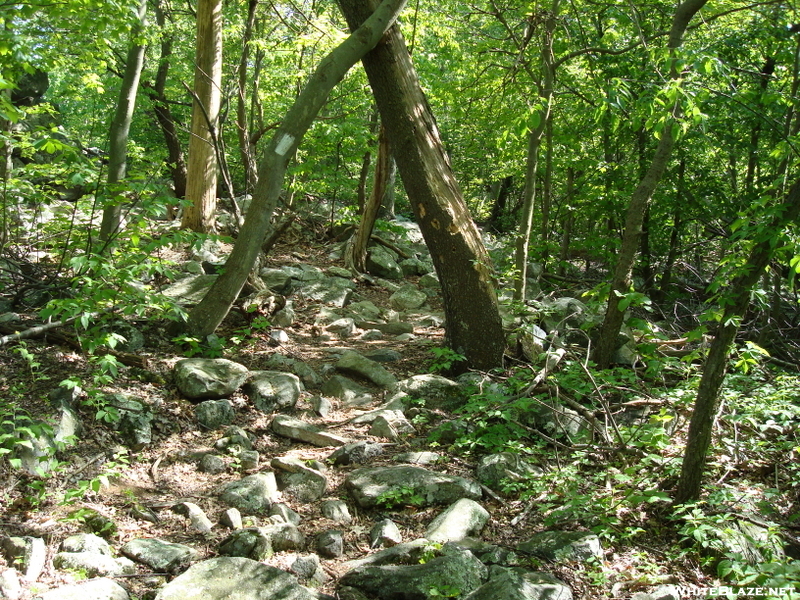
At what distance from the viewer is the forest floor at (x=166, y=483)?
10.0 ft

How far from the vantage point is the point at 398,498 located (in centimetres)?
390

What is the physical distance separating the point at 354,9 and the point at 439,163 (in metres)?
1.81

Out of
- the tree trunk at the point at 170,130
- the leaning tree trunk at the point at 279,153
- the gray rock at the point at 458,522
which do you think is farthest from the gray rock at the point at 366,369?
the tree trunk at the point at 170,130

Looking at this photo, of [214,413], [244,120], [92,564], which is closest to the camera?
[92,564]

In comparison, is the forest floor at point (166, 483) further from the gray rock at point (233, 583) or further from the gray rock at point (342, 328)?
the gray rock at point (342, 328)

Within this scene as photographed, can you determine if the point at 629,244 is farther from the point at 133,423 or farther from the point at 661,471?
the point at 133,423

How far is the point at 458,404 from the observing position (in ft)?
18.6

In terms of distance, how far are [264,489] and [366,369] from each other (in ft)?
8.19

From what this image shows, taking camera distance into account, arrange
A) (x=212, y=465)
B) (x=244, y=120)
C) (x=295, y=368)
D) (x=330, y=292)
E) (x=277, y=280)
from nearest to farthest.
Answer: (x=212, y=465) → (x=295, y=368) → (x=277, y=280) → (x=330, y=292) → (x=244, y=120)

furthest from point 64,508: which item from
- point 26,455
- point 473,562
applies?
point 473,562

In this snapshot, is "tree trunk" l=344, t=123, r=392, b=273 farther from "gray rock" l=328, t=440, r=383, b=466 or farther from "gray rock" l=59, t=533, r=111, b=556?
"gray rock" l=59, t=533, r=111, b=556

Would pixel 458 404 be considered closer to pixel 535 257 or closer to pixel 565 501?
pixel 565 501

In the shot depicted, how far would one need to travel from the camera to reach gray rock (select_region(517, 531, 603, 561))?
10.5 feet

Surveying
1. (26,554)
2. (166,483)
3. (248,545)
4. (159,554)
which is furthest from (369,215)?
(26,554)
